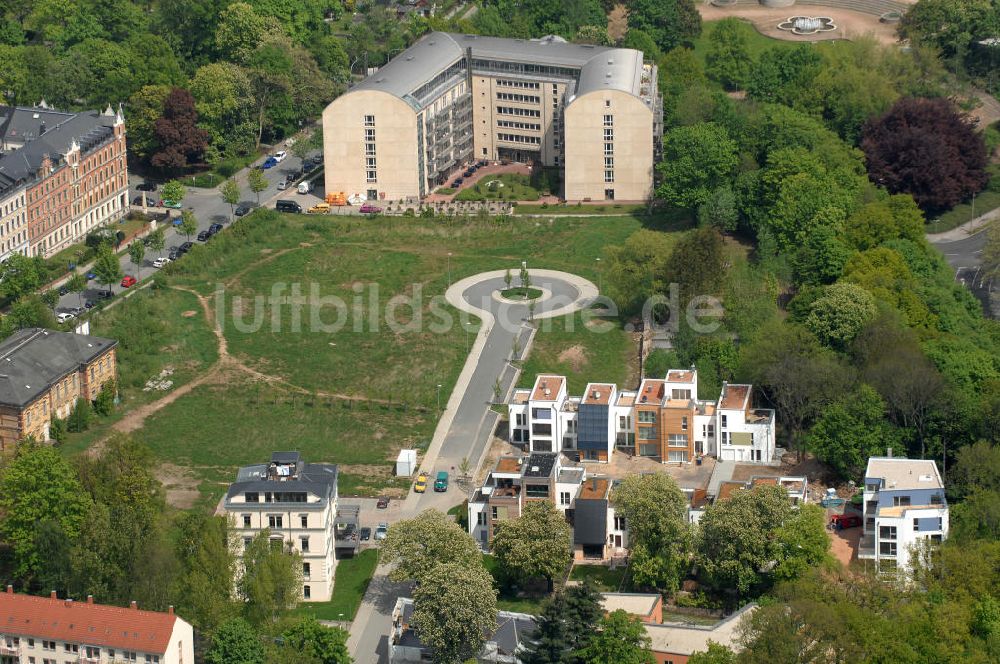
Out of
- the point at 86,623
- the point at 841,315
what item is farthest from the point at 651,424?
the point at 86,623

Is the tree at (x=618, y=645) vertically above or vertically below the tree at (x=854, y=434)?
below

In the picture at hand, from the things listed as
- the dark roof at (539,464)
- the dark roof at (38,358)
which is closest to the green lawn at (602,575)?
the dark roof at (539,464)

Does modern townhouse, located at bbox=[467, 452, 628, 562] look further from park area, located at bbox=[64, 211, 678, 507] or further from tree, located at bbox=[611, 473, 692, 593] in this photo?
park area, located at bbox=[64, 211, 678, 507]

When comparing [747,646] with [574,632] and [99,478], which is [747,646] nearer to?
[574,632]

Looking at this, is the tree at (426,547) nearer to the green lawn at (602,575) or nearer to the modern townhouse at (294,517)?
the modern townhouse at (294,517)

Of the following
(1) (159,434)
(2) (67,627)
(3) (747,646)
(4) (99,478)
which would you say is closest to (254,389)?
(1) (159,434)

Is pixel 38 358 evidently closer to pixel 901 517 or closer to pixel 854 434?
pixel 854 434
